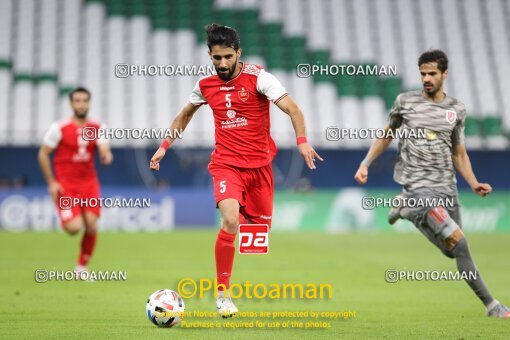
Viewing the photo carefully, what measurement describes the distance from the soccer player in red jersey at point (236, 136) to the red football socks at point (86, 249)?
4433 mm

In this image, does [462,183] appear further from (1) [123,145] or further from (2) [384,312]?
(2) [384,312]

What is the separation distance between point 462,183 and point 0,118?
14.0 meters

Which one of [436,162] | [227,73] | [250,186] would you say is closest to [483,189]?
[436,162]

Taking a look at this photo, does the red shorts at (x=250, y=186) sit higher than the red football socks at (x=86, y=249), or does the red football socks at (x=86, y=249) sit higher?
the red shorts at (x=250, y=186)

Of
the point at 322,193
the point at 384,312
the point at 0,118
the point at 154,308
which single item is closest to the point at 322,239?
the point at 322,193

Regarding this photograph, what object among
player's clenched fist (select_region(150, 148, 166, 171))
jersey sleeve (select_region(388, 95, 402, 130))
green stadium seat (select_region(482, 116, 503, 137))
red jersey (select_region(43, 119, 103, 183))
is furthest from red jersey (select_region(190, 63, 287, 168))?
green stadium seat (select_region(482, 116, 503, 137))

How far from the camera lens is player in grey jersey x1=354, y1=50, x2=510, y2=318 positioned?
8820 mm

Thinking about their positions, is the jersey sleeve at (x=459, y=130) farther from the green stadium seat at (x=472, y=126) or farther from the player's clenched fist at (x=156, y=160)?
the green stadium seat at (x=472, y=126)

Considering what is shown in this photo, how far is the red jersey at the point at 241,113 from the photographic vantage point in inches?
333

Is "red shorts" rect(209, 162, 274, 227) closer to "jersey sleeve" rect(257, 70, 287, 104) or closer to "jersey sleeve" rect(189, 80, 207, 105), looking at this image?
"jersey sleeve" rect(189, 80, 207, 105)

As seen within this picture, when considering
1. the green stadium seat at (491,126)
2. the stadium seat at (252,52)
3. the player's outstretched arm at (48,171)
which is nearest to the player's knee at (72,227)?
the player's outstretched arm at (48,171)

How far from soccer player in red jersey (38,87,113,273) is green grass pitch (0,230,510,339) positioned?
3.01ft

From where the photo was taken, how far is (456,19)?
32688mm

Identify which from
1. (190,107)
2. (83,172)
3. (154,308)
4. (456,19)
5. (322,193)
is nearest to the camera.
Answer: (154,308)
